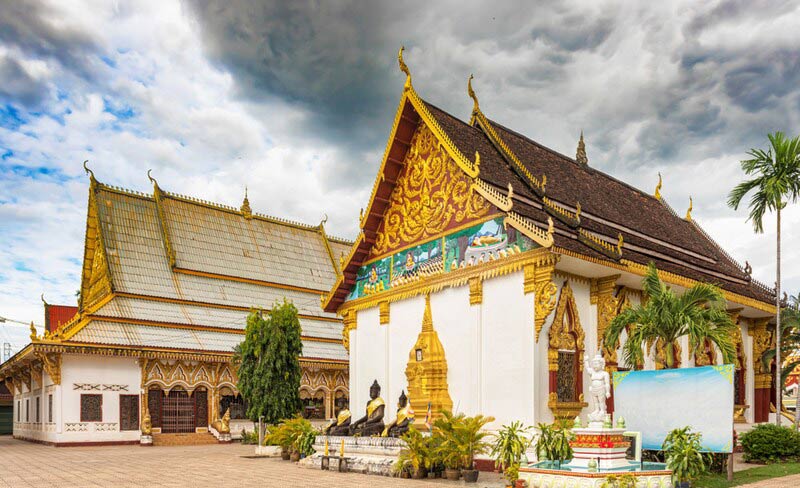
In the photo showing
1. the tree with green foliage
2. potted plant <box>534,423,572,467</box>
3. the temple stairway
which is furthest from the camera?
the temple stairway

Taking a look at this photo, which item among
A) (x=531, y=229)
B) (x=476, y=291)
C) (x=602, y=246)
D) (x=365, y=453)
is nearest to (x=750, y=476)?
(x=602, y=246)

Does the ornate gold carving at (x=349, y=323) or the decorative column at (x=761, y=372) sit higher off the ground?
the ornate gold carving at (x=349, y=323)

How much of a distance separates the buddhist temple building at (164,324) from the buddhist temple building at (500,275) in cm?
821

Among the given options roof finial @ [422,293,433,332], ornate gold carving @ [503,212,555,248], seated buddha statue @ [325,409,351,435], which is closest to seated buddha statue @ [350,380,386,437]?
seated buddha statue @ [325,409,351,435]

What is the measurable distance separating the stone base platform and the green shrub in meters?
6.67

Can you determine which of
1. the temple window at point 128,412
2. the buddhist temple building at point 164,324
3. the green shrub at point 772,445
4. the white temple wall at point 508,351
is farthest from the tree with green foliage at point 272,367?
the green shrub at point 772,445

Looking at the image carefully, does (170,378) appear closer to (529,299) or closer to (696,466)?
(529,299)

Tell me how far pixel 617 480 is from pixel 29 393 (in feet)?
82.9

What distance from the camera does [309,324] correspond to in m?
30.1

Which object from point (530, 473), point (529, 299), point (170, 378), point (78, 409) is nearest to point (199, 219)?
point (170, 378)

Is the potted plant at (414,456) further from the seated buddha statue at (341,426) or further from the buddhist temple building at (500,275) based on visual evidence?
the seated buddha statue at (341,426)

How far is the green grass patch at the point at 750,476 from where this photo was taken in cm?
1029

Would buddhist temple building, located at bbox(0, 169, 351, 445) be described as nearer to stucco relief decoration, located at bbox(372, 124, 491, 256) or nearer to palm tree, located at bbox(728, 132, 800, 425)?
stucco relief decoration, located at bbox(372, 124, 491, 256)

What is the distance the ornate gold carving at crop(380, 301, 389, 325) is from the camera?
17422 millimetres
